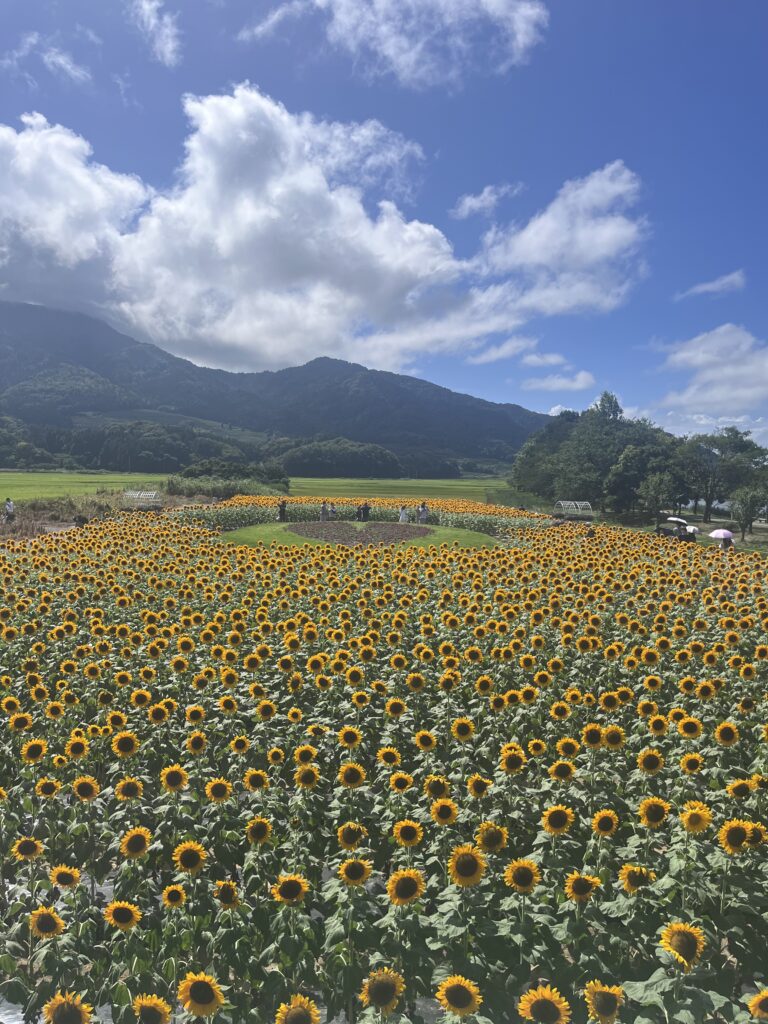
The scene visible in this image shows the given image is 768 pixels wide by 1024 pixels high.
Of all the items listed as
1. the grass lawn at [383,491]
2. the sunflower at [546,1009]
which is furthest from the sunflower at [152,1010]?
the grass lawn at [383,491]

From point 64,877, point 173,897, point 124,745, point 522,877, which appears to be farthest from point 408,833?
point 124,745

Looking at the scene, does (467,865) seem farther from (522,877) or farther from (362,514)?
(362,514)

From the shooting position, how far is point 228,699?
24.3 feet

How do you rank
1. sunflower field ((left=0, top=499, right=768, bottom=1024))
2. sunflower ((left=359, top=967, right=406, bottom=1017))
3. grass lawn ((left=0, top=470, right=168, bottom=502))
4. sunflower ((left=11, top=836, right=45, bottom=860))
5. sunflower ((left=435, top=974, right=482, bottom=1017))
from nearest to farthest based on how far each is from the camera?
sunflower ((left=435, top=974, right=482, bottom=1017)), sunflower ((left=359, top=967, right=406, bottom=1017)), sunflower field ((left=0, top=499, right=768, bottom=1024)), sunflower ((left=11, top=836, right=45, bottom=860)), grass lawn ((left=0, top=470, right=168, bottom=502))

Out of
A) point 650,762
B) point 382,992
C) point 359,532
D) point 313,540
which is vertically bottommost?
point 313,540

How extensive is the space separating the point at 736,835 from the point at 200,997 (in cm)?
395

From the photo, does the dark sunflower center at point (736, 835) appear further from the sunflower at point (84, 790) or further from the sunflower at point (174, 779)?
the sunflower at point (84, 790)

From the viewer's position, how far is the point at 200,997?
11.5 feet

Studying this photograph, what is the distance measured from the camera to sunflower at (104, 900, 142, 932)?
4148mm

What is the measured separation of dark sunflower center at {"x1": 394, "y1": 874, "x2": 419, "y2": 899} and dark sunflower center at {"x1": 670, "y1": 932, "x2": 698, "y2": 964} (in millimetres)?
1682

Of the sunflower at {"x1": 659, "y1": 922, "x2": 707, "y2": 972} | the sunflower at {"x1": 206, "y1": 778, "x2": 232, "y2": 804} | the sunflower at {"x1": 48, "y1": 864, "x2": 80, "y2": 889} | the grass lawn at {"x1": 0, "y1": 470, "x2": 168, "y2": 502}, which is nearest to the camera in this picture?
the sunflower at {"x1": 659, "y1": 922, "x2": 707, "y2": 972}

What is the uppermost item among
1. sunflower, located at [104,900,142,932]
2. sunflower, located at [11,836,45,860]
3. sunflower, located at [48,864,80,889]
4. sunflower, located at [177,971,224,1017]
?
sunflower, located at [177,971,224,1017]

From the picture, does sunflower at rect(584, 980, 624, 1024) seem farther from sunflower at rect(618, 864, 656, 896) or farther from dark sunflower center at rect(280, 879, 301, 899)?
dark sunflower center at rect(280, 879, 301, 899)

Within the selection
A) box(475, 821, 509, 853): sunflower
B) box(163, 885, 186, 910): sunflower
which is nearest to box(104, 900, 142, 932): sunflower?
box(163, 885, 186, 910): sunflower
